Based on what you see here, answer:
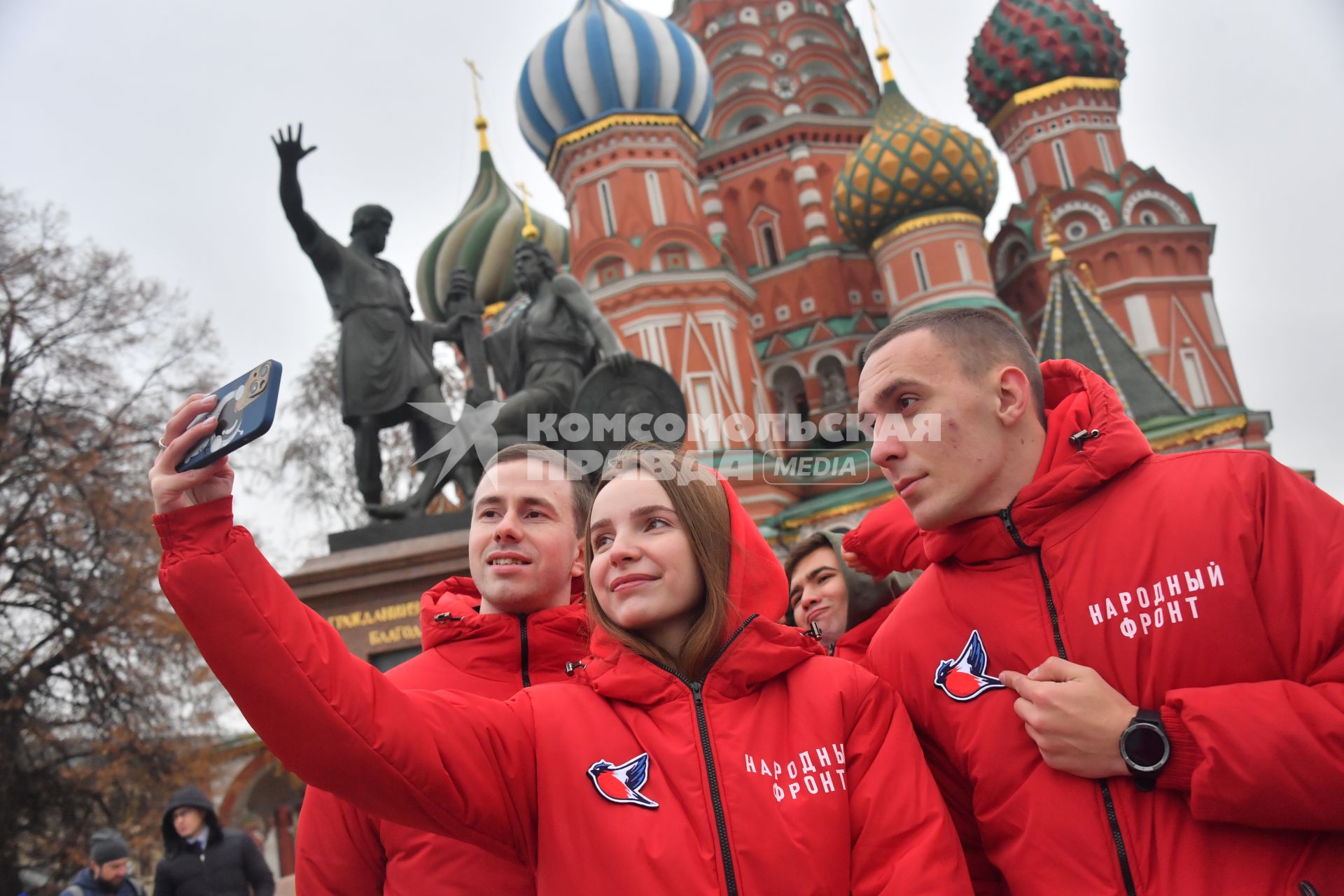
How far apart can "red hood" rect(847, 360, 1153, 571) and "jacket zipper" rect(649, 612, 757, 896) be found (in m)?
0.40

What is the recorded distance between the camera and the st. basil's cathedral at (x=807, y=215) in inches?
861

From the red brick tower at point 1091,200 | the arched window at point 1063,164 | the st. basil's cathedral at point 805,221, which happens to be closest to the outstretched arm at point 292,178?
the st. basil's cathedral at point 805,221

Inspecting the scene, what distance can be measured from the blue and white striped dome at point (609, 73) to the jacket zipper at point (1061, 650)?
22.6 m

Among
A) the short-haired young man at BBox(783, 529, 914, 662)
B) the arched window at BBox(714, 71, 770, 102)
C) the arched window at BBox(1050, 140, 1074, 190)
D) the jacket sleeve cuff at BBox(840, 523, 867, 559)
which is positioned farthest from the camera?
the arched window at BBox(714, 71, 770, 102)

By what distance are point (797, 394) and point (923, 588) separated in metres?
22.8

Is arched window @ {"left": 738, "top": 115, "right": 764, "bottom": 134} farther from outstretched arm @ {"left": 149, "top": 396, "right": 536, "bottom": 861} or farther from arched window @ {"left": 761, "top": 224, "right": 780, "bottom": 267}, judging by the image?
outstretched arm @ {"left": 149, "top": 396, "right": 536, "bottom": 861}

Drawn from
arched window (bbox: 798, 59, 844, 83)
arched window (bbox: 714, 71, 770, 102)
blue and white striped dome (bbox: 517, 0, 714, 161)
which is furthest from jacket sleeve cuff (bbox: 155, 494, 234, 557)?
arched window (bbox: 798, 59, 844, 83)

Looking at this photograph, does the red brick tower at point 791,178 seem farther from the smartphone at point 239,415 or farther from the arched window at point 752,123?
the smartphone at point 239,415

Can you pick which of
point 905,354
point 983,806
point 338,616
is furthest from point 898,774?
point 338,616

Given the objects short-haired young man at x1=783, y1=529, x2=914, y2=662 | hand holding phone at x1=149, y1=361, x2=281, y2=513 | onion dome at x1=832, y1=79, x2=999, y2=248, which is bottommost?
short-haired young man at x1=783, y1=529, x2=914, y2=662

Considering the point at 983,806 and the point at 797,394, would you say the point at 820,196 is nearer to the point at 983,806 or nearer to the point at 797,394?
the point at 797,394

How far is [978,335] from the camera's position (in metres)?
1.97

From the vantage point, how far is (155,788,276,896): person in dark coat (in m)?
4.82

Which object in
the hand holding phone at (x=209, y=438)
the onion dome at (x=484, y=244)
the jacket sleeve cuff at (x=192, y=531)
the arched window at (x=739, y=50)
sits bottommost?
the jacket sleeve cuff at (x=192, y=531)
